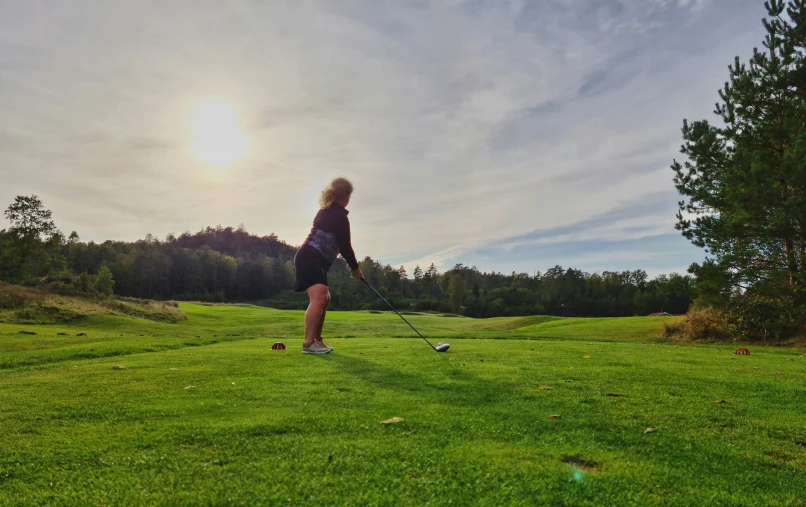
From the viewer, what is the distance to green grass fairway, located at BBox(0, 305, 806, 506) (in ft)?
7.27

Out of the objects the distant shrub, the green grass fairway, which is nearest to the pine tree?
the distant shrub

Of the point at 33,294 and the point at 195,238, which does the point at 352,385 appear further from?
the point at 195,238

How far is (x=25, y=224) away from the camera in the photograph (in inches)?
1442

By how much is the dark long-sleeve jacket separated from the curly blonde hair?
0.10m

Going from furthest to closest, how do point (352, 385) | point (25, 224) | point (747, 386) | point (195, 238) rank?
point (195, 238) → point (25, 224) → point (747, 386) → point (352, 385)

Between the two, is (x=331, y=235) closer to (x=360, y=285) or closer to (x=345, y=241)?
(x=345, y=241)

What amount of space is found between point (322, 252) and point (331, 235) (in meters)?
0.35

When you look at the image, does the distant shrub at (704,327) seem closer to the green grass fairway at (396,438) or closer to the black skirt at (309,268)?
the green grass fairway at (396,438)

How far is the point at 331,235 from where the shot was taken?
8117mm

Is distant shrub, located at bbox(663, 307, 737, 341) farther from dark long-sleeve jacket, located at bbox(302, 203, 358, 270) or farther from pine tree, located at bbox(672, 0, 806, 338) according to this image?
dark long-sleeve jacket, located at bbox(302, 203, 358, 270)

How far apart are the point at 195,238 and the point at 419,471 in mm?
176832

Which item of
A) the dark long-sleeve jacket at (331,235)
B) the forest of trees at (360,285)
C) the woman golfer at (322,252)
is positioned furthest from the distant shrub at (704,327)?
the forest of trees at (360,285)

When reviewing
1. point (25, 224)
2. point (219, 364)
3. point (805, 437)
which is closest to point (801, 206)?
point (805, 437)

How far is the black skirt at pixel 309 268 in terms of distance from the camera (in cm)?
789
